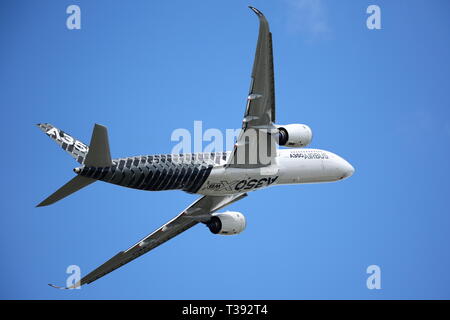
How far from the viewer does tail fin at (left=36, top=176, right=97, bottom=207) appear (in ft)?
135

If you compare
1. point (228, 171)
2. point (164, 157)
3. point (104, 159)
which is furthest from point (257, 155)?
point (104, 159)

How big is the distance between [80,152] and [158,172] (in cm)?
394

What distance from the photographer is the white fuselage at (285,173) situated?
152 ft

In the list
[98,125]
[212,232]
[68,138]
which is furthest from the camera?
[212,232]

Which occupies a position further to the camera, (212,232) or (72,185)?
(212,232)

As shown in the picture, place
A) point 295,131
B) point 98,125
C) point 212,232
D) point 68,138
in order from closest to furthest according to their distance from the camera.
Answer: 1. point 98,125
2. point 68,138
3. point 295,131
4. point 212,232

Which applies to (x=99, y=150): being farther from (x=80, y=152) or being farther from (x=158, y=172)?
(x=158, y=172)

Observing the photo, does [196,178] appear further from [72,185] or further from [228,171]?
[72,185]

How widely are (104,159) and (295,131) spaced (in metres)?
10.8

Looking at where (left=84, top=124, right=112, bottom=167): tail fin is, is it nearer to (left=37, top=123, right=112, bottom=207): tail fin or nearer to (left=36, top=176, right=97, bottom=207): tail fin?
(left=37, top=123, right=112, bottom=207): tail fin

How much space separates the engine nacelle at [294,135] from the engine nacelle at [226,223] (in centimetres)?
564

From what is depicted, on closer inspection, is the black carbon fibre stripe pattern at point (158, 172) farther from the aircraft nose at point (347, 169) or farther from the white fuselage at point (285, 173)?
the aircraft nose at point (347, 169)

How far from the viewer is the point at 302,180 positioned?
163ft

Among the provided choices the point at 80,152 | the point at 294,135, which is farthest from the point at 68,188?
the point at 294,135
